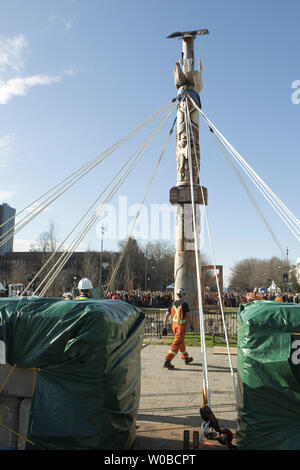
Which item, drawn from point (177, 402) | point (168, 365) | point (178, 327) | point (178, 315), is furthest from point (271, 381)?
point (168, 365)

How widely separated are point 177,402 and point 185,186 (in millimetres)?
9103

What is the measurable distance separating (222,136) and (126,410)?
6261mm

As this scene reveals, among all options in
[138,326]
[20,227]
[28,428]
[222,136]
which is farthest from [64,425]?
[222,136]

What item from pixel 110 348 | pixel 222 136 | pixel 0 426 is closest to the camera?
pixel 110 348

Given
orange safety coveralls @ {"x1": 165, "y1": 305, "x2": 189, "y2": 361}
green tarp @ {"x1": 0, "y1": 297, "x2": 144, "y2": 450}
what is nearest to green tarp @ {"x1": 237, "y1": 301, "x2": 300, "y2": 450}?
green tarp @ {"x1": 0, "y1": 297, "x2": 144, "y2": 450}

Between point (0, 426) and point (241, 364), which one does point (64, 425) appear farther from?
point (241, 364)

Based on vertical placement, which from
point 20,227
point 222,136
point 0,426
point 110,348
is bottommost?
point 0,426

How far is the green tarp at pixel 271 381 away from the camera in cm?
326

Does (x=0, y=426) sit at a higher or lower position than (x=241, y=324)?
lower

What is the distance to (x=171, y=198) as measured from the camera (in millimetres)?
13781

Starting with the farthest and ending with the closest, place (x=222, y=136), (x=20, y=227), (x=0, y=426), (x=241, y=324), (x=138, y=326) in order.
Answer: (x=222, y=136)
(x=20, y=227)
(x=138, y=326)
(x=241, y=324)
(x=0, y=426)

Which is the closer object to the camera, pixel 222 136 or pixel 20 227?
pixel 20 227

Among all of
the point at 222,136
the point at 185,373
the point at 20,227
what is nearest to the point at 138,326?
the point at 20,227

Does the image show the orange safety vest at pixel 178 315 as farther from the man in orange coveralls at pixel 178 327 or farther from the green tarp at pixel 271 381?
the green tarp at pixel 271 381
